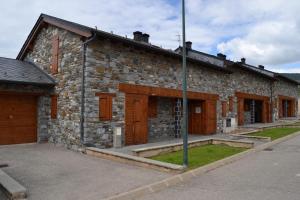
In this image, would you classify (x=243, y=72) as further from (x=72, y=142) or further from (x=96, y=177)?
(x=96, y=177)

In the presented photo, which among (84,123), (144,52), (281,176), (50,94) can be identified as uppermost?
(144,52)

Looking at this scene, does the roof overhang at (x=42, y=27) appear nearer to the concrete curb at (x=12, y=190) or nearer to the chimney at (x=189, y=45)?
the concrete curb at (x=12, y=190)

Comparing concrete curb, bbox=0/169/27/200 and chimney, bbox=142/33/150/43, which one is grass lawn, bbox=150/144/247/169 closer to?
concrete curb, bbox=0/169/27/200

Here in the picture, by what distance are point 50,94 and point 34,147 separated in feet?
8.22

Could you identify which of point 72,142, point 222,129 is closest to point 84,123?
point 72,142

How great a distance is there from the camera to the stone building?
1115 cm

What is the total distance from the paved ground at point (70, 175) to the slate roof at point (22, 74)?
2962 millimetres

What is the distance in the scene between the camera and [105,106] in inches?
451

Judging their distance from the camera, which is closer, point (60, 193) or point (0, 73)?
point (60, 193)

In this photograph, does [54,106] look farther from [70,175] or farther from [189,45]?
[189,45]

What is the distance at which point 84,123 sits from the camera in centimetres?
1092

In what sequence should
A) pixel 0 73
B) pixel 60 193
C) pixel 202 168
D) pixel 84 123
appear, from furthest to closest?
1. pixel 0 73
2. pixel 84 123
3. pixel 202 168
4. pixel 60 193

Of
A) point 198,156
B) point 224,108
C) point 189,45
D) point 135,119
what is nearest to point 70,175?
point 198,156

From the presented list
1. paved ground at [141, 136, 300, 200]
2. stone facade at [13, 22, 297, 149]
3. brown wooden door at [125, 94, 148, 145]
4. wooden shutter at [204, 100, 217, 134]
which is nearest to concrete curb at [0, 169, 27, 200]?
paved ground at [141, 136, 300, 200]
